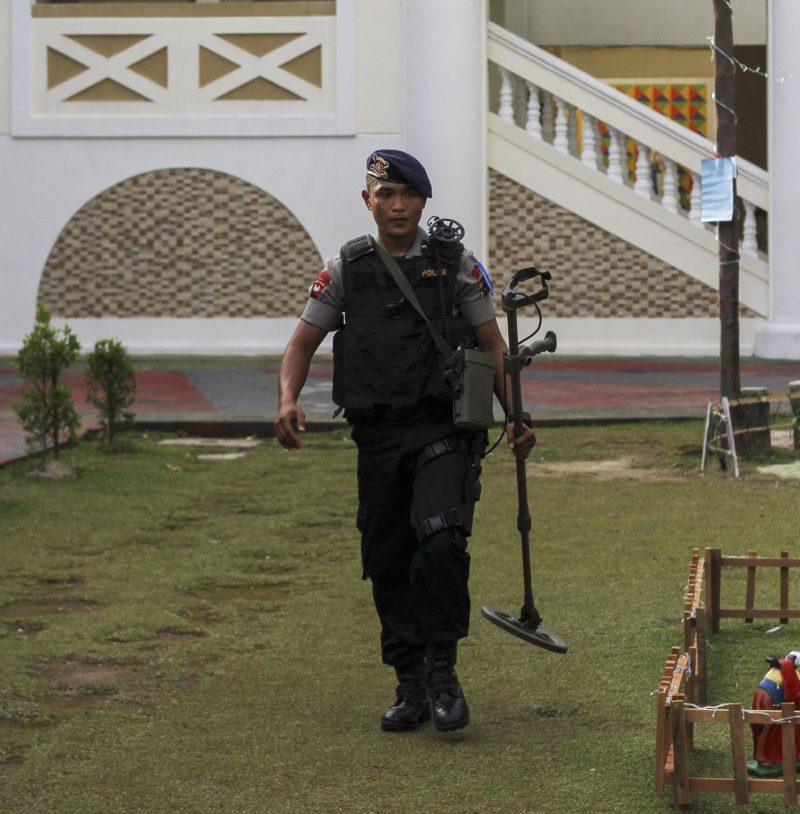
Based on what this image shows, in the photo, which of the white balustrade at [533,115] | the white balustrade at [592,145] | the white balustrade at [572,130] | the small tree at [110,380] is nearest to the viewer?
the small tree at [110,380]

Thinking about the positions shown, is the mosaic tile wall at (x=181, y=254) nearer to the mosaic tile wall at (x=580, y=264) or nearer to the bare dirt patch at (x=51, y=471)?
the mosaic tile wall at (x=580, y=264)

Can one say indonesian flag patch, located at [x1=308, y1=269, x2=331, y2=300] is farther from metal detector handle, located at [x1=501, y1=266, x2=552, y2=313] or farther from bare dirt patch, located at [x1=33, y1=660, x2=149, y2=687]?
bare dirt patch, located at [x1=33, y1=660, x2=149, y2=687]

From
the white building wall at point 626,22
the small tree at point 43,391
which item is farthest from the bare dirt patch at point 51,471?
the white building wall at point 626,22

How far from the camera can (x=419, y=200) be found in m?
6.10

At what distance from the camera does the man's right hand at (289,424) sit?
5.96 meters

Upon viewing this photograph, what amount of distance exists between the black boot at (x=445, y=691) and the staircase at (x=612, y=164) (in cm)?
1509

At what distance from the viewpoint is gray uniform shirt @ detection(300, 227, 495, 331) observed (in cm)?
607

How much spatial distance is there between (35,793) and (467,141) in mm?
16359

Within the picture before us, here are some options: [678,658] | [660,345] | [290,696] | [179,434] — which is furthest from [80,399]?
[678,658]

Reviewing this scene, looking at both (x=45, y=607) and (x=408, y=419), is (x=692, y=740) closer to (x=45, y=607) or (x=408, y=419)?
(x=408, y=419)

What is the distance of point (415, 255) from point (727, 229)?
22.9ft

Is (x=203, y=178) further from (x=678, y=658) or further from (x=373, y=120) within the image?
(x=678, y=658)

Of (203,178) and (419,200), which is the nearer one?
(419,200)

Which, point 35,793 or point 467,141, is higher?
point 467,141
